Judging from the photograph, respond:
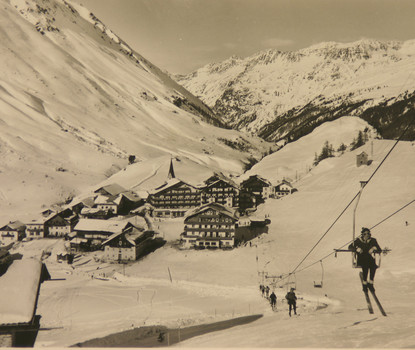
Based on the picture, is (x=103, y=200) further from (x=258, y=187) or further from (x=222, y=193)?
(x=258, y=187)

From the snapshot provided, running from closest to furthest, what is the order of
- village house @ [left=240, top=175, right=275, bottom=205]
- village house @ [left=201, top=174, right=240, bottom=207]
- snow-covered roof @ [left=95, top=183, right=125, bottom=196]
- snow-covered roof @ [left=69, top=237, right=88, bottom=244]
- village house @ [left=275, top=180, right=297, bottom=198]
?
1. snow-covered roof @ [left=69, top=237, right=88, bottom=244]
2. village house @ [left=275, top=180, right=297, bottom=198]
3. village house @ [left=201, top=174, right=240, bottom=207]
4. snow-covered roof @ [left=95, top=183, right=125, bottom=196]
5. village house @ [left=240, top=175, right=275, bottom=205]

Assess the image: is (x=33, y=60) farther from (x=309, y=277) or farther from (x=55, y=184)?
(x=309, y=277)

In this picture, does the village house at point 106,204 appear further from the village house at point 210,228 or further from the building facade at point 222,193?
the village house at point 210,228

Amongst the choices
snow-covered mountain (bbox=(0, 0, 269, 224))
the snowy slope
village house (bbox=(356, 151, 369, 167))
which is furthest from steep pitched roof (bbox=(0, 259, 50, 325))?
village house (bbox=(356, 151, 369, 167))

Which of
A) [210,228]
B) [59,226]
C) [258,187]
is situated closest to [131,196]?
[59,226]

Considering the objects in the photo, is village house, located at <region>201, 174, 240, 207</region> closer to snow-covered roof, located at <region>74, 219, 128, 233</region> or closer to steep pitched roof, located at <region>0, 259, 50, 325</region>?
snow-covered roof, located at <region>74, 219, 128, 233</region>

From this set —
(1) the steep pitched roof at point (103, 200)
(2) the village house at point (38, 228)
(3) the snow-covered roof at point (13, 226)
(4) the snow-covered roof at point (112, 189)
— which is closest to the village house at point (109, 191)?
(4) the snow-covered roof at point (112, 189)
